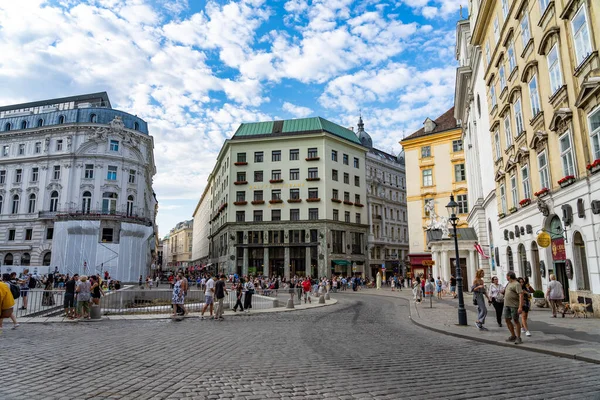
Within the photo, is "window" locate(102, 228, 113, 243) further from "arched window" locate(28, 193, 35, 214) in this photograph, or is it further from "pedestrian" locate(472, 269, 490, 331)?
"pedestrian" locate(472, 269, 490, 331)

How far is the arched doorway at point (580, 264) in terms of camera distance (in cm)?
1462

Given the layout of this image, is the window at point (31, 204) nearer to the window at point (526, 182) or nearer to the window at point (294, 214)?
the window at point (294, 214)

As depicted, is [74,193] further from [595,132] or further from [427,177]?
[595,132]

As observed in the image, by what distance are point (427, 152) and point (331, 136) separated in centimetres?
1484

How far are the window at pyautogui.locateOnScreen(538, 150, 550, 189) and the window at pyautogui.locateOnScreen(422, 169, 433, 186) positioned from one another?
3115 cm

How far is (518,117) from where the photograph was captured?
2008cm

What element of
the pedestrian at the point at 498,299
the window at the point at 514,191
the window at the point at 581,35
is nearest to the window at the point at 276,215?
the window at the point at 514,191

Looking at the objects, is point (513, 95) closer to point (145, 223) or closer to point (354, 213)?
point (354, 213)

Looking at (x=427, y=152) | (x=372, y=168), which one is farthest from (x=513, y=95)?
(x=372, y=168)

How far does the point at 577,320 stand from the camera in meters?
13.7

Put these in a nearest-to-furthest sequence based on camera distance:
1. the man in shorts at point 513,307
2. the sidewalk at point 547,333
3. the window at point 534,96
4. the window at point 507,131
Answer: the sidewalk at point 547,333 → the man in shorts at point 513,307 → the window at point 534,96 → the window at point 507,131

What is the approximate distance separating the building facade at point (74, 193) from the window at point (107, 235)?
46 mm

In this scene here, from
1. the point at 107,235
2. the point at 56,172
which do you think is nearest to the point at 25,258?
the point at 107,235

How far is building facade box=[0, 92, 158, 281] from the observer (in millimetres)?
49562
